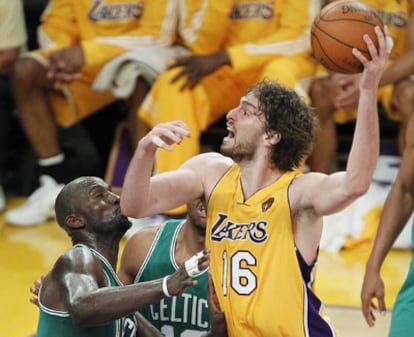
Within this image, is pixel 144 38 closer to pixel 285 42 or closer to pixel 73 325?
pixel 285 42

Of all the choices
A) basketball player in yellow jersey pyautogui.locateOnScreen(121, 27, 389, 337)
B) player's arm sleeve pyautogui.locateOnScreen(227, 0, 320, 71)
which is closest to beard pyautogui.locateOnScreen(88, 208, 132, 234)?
basketball player in yellow jersey pyautogui.locateOnScreen(121, 27, 389, 337)

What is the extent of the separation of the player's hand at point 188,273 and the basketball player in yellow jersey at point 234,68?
313 centimetres

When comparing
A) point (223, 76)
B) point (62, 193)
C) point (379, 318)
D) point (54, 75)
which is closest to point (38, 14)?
point (54, 75)

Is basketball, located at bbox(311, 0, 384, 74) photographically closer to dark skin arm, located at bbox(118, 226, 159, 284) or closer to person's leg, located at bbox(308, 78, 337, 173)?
dark skin arm, located at bbox(118, 226, 159, 284)

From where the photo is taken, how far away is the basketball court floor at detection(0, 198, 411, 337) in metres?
5.28

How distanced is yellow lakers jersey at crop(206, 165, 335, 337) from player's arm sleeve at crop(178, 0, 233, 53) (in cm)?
307

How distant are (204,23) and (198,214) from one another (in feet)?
8.96

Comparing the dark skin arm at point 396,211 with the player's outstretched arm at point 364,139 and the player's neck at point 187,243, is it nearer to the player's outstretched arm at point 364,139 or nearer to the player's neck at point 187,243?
the player's outstretched arm at point 364,139

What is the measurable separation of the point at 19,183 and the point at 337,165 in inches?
85.6

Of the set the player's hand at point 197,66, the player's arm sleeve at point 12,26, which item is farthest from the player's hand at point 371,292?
the player's arm sleeve at point 12,26

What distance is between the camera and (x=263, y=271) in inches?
147

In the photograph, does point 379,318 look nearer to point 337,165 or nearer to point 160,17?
point 337,165

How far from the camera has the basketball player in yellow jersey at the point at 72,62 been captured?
6.86 meters

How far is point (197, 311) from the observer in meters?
4.34
